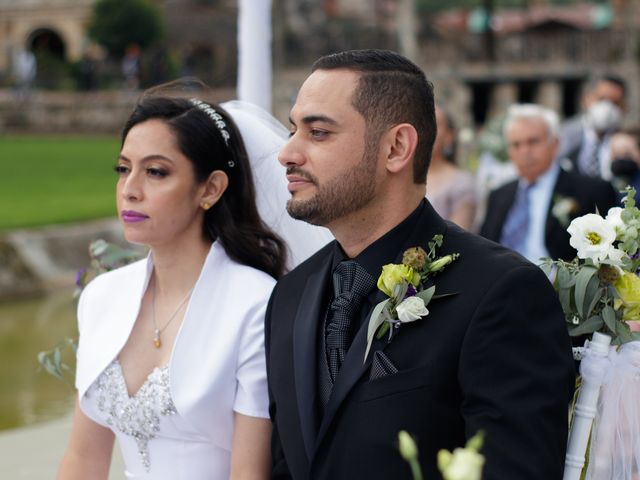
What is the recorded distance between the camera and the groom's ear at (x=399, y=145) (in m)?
2.52

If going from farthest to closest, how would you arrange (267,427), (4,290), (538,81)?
(538,81) → (4,290) → (267,427)

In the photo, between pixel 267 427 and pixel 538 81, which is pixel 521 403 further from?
pixel 538 81

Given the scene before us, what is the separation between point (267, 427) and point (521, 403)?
981 mm

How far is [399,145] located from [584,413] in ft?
2.44

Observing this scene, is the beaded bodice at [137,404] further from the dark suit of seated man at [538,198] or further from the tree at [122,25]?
the tree at [122,25]

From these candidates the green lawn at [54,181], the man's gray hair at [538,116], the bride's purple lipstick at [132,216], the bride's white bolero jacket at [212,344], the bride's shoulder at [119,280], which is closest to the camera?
the bride's white bolero jacket at [212,344]

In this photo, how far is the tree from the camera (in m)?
44.9

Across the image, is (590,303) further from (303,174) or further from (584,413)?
(303,174)

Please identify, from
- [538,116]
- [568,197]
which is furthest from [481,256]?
[538,116]

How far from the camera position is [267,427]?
9.97 feet

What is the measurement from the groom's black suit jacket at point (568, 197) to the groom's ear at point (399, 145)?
416cm

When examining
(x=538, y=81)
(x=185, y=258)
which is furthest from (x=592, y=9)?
(x=185, y=258)

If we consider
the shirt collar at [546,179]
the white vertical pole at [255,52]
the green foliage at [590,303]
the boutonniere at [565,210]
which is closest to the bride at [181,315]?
the green foliage at [590,303]

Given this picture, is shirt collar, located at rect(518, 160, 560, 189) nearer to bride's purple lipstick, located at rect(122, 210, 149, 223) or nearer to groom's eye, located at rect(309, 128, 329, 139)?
bride's purple lipstick, located at rect(122, 210, 149, 223)
